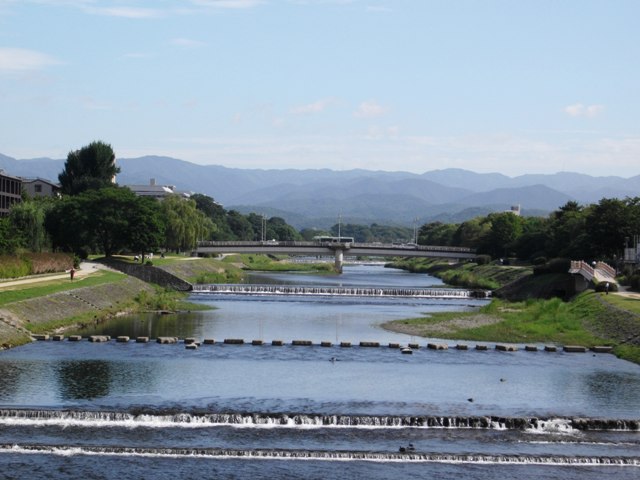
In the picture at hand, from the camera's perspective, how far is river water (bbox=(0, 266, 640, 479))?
36062 mm

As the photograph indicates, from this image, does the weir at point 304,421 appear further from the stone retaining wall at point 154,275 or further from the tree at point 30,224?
the stone retaining wall at point 154,275

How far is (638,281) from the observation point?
287ft

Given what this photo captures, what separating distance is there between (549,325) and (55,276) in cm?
4819

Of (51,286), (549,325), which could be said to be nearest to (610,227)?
(549,325)

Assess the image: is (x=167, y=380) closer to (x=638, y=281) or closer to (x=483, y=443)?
(x=483, y=443)

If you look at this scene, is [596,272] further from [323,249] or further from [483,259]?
[323,249]

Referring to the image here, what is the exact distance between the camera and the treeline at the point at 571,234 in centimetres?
10831

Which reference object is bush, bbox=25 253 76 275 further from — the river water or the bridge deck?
the bridge deck

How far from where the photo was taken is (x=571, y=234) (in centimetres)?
12331

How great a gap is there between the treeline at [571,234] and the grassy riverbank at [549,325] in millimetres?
22556

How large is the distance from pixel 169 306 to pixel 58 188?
354 feet

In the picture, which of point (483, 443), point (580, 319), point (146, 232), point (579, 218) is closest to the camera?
point (483, 443)

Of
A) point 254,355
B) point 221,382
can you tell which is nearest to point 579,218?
point 254,355

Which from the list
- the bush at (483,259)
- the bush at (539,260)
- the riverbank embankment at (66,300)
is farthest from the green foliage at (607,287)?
the bush at (483,259)
